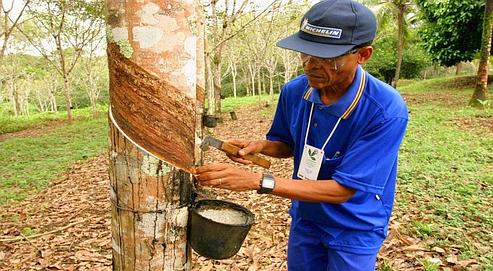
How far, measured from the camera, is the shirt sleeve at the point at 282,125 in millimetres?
2213

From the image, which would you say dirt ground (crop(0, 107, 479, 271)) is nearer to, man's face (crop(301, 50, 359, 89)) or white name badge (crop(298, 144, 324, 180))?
white name badge (crop(298, 144, 324, 180))

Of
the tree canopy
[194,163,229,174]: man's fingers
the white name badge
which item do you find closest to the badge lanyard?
the white name badge

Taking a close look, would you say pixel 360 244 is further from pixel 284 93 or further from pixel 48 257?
pixel 48 257

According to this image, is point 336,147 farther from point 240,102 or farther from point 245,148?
point 240,102

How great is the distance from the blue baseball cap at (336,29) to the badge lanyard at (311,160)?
0.37m

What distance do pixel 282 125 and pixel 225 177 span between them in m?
0.77

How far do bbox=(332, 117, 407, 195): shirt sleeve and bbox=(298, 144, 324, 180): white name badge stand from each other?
178 millimetres

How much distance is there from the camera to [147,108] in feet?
4.75

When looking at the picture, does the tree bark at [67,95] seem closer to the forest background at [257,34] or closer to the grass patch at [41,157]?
the forest background at [257,34]

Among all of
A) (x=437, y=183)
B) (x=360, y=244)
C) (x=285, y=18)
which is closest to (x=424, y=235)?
(x=437, y=183)

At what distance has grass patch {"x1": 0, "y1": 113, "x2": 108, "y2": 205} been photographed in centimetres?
707

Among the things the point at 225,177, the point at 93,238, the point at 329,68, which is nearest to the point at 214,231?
the point at 225,177

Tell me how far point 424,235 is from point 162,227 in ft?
9.64

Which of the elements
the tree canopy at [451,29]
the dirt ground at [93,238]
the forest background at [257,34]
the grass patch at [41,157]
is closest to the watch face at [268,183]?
the dirt ground at [93,238]
